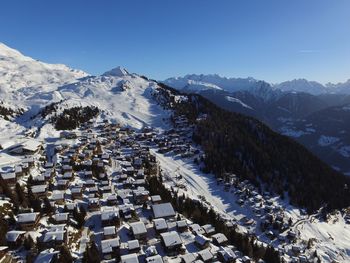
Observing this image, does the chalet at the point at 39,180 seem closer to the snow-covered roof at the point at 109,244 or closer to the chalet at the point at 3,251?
the chalet at the point at 3,251

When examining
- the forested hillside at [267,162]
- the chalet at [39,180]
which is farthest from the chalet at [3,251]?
the forested hillside at [267,162]

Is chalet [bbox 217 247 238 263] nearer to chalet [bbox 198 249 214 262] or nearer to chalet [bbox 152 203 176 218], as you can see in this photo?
chalet [bbox 198 249 214 262]

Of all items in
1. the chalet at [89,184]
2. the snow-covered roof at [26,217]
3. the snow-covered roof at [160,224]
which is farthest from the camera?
the chalet at [89,184]

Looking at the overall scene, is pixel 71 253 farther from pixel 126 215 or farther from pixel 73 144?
pixel 73 144

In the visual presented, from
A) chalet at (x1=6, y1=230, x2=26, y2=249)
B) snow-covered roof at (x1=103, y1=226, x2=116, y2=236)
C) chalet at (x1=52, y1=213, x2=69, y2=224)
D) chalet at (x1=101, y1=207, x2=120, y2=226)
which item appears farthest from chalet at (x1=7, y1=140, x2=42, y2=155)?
snow-covered roof at (x1=103, y1=226, x2=116, y2=236)

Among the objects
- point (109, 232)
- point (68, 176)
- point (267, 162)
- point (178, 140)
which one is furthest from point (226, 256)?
point (267, 162)

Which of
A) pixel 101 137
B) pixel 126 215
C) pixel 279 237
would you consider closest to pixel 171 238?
pixel 126 215
